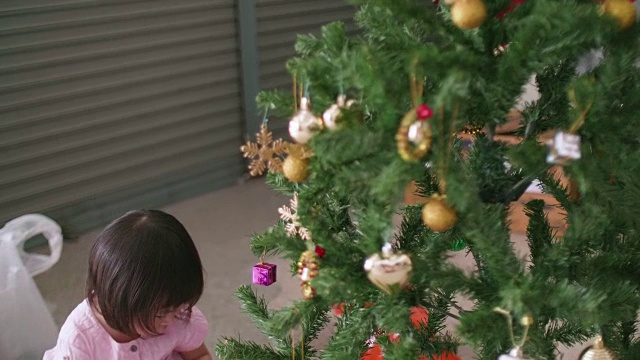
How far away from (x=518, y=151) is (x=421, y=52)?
0.15 meters

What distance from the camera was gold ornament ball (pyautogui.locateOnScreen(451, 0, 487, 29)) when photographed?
0.66 metres

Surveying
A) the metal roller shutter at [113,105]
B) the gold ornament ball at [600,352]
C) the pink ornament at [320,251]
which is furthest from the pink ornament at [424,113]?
the metal roller shutter at [113,105]

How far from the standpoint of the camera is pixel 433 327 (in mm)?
931

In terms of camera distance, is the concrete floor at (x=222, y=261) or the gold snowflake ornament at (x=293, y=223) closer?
the gold snowflake ornament at (x=293, y=223)

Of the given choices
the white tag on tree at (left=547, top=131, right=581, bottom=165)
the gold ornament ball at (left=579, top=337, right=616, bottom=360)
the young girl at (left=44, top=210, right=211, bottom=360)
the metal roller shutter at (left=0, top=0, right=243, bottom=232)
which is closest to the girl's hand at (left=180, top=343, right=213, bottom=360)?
the young girl at (left=44, top=210, right=211, bottom=360)

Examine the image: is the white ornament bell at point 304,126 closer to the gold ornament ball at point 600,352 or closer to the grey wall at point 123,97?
the gold ornament ball at point 600,352

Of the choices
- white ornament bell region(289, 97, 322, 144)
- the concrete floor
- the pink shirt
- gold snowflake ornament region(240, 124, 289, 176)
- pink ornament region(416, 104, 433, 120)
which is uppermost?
pink ornament region(416, 104, 433, 120)

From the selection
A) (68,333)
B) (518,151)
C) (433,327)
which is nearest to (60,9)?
(68,333)

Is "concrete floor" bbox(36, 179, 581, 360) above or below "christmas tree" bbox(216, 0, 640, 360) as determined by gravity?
below

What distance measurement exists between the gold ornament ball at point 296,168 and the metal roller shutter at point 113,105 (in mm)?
1464

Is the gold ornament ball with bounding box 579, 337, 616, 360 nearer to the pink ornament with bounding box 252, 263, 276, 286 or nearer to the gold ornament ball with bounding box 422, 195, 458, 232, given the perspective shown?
the gold ornament ball with bounding box 422, 195, 458, 232

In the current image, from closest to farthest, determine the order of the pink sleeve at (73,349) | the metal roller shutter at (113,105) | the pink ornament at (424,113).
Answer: the pink ornament at (424,113)
the pink sleeve at (73,349)
the metal roller shutter at (113,105)

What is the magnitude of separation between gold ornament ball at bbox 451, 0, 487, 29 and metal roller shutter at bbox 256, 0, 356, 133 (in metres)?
2.03

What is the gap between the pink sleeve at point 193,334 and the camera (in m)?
1.17
